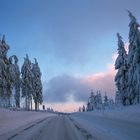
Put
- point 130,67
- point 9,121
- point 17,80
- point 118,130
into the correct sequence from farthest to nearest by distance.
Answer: point 17,80
point 130,67
point 9,121
point 118,130

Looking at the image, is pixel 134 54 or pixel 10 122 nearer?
pixel 10 122

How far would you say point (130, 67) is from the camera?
176 feet

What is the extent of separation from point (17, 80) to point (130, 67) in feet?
129

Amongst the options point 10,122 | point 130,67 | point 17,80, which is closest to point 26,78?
point 17,80

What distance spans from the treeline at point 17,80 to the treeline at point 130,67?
22.0 metres

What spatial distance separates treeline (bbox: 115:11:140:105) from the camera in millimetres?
50625

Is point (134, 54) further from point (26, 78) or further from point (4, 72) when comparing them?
point (26, 78)

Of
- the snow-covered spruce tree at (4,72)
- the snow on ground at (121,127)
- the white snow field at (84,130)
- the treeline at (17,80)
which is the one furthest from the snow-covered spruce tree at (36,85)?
the snow on ground at (121,127)

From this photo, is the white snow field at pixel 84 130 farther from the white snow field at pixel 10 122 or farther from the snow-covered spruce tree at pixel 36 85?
the snow-covered spruce tree at pixel 36 85

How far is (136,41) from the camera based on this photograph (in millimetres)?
50312

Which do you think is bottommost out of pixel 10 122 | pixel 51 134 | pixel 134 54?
pixel 51 134

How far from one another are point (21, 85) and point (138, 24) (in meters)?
46.0

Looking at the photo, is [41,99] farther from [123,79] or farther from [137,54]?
[137,54]

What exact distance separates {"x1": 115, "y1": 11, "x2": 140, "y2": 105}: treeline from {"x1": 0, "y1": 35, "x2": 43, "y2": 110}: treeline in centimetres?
2200
